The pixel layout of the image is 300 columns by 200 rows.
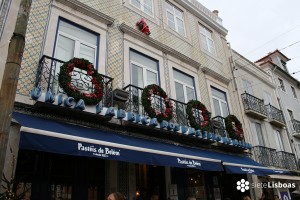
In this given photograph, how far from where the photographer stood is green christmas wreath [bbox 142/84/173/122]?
7.58 meters

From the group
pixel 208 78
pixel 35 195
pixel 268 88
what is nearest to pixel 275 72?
pixel 268 88

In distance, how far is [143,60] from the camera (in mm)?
9164

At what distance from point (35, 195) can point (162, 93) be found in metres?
4.43

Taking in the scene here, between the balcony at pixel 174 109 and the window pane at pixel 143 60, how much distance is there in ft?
4.21

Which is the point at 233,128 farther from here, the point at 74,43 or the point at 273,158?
the point at 74,43

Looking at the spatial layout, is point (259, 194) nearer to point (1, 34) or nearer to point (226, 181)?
point (226, 181)

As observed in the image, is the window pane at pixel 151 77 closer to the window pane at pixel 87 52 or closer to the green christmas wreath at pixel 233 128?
the window pane at pixel 87 52

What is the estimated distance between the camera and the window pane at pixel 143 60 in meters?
8.88

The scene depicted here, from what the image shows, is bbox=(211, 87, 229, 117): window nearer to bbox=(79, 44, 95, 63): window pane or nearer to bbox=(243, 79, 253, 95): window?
bbox=(243, 79, 253, 95): window

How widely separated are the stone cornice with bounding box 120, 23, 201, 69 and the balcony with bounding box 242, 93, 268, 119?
3.60 m

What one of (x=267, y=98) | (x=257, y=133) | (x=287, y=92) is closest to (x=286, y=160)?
(x=257, y=133)

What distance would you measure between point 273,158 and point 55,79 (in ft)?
36.7

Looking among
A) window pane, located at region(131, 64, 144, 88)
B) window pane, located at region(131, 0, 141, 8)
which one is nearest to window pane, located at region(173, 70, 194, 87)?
window pane, located at region(131, 64, 144, 88)

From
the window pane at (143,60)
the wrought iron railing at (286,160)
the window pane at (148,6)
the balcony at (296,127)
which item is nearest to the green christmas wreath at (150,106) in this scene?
the window pane at (143,60)
